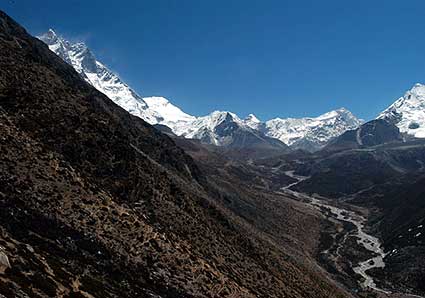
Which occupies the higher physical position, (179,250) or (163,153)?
(163,153)

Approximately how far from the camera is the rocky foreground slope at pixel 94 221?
117 ft

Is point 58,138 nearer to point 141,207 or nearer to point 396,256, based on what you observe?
point 141,207

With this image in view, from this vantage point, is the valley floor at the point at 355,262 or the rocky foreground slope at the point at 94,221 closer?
the rocky foreground slope at the point at 94,221

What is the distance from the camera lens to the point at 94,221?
168 feet

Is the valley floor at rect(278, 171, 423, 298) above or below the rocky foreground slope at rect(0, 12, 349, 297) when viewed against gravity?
above

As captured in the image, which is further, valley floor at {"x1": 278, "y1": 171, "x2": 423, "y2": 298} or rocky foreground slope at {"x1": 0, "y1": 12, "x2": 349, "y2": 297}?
valley floor at {"x1": 278, "y1": 171, "x2": 423, "y2": 298}

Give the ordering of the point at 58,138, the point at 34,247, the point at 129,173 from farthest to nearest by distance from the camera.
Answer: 1. the point at 129,173
2. the point at 58,138
3. the point at 34,247

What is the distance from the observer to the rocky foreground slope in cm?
3581

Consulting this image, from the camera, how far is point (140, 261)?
49.7m

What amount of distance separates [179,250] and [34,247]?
84.7ft

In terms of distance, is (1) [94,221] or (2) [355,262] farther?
(2) [355,262]

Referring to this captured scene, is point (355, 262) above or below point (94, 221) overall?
above

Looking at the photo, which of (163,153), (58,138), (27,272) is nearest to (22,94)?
(58,138)

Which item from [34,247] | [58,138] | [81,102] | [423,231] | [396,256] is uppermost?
[423,231]
